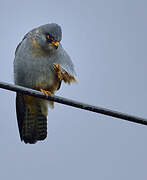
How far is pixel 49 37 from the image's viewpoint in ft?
18.5

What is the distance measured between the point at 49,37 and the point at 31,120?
1406mm

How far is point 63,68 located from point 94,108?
223 cm

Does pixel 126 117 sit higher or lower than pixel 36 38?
lower

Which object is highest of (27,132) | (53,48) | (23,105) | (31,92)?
(53,48)

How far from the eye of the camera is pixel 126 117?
323 cm

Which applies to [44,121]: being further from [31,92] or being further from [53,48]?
[31,92]

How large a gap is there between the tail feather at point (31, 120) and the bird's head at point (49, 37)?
882 mm

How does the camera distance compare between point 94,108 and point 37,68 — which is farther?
point 37,68

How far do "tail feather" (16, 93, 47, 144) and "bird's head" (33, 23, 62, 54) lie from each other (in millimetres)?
882

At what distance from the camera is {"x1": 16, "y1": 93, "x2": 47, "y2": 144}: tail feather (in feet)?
20.0

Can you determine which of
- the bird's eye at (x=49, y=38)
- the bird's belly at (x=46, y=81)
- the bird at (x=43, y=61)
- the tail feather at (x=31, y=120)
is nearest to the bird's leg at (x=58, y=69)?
the bird at (x=43, y=61)

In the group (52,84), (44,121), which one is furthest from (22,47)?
(44,121)

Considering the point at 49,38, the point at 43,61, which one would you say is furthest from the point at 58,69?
the point at 49,38

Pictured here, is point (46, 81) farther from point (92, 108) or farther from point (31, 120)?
point (92, 108)
